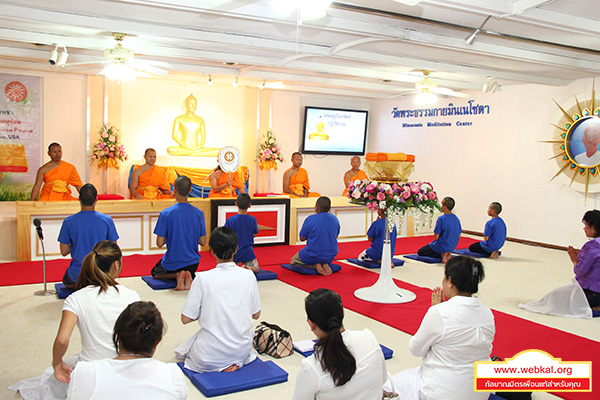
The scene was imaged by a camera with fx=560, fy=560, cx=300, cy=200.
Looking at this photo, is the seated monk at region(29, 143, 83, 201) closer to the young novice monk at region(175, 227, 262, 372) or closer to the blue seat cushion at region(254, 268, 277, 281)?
the blue seat cushion at region(254, 268, 277, 281)

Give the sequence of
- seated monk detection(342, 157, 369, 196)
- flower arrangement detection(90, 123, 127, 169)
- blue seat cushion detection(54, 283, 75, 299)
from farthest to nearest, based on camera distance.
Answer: seated monk detection(342, 157, 369, 196)
flower arrangement detection(90, 123, 127, 169)
blue seat cushion detection(54, 283, 75, 299)

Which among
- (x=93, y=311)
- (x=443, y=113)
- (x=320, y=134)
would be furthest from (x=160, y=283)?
(x=443, y=113)

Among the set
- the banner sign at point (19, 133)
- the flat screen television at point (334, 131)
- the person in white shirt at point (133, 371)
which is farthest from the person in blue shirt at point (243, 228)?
the flat screen television at point (334, 131)

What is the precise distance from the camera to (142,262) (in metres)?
7.85

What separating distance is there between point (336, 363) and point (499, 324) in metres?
3.57

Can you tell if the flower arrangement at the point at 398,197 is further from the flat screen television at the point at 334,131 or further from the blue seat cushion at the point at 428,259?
the flat screen television at the point at 334,131

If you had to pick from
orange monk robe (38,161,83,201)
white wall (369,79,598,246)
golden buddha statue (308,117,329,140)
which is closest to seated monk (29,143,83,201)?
orange monk robe (38,161,83,201)

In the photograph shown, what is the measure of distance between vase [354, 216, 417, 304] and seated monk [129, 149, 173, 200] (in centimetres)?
461

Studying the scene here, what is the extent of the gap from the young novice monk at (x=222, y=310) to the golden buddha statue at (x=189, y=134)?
8008 millimetres

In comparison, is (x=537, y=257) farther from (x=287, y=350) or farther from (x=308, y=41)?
(x=287, y=350)

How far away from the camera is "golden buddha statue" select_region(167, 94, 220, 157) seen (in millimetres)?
11703

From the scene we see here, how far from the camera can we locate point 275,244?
379 inches

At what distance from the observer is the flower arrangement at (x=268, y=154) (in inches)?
484

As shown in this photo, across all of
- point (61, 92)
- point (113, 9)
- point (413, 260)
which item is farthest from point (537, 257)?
point (61, 92)
